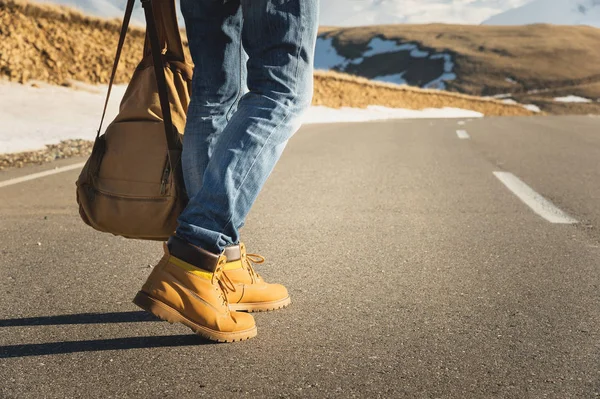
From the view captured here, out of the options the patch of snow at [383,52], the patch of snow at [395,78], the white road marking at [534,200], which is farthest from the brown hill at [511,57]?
the white road marking at [534,200]

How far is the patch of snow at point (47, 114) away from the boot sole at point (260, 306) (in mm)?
4027

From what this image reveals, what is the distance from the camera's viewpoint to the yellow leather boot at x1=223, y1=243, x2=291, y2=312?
2322 mm

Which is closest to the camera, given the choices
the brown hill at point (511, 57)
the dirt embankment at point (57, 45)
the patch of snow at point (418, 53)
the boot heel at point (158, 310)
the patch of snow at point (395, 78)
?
the boot heel at point (158, 310)

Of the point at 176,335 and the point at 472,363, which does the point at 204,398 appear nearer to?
the point at 176,335

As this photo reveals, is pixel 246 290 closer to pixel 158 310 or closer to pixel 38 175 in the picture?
pixel 158 310

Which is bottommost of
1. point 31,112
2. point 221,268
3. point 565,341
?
point 31,112

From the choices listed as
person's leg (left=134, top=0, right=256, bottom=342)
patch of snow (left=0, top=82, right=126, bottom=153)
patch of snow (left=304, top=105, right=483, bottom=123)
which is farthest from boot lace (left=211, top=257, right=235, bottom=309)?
patch of snow (left=304, top=105, right=483, bottom=123)

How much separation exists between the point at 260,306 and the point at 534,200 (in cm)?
340

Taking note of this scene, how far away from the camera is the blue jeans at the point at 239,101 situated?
78.6 inches

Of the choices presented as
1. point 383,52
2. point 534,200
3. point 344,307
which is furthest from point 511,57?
point 344,307

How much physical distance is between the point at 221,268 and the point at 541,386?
102 centimetres

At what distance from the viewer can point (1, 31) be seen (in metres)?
15.8

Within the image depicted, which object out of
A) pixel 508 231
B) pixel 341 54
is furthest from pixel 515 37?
pixel 508 231

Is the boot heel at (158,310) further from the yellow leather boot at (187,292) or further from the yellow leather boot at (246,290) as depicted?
the yellow leather boot at (246,290)
